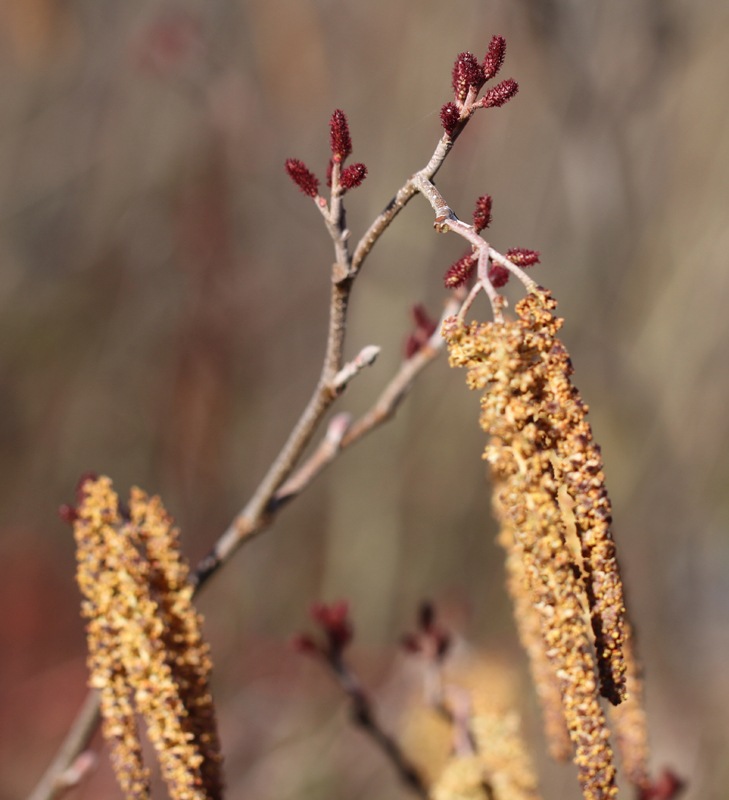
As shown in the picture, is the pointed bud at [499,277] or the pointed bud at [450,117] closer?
the pointed bud at [450,117]

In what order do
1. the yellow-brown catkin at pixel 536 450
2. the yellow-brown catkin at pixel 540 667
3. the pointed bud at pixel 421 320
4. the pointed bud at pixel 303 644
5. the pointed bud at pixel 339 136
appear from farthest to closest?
1. the pointed bud at pixel 303 644
2. the pointed bud at pixel 421 320
3. the yellow-brown catkin at pixel 540 667
4. the pointed bud at pixel 339 136
5. the yellow-brown catkin at pixel 536 450

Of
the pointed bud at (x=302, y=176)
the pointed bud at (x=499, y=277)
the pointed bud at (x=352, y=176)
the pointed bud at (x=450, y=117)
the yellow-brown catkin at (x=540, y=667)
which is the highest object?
the pointed bud at (x=302, y=176)

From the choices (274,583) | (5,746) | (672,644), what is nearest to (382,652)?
(274,583)

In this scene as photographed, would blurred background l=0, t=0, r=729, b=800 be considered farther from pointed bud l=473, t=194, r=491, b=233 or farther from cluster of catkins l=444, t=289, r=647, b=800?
cluster of catkins l=444, t=289, r=647, b=800

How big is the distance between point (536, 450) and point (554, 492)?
37mm

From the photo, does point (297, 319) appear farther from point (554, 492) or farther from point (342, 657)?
point (554, 492)

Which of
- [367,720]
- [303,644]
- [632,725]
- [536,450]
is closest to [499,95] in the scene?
[536,450]

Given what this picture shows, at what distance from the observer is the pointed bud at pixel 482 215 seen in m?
0.60

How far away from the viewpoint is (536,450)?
0.49 m

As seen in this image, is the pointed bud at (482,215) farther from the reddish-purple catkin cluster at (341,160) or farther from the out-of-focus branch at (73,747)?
the out-of-focus branch at (73,747)

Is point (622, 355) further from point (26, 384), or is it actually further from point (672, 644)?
point (26, 384)

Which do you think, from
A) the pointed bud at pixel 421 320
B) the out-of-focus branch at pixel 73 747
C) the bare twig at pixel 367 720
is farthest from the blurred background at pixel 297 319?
the out-of-focus branch at pixel 73 747

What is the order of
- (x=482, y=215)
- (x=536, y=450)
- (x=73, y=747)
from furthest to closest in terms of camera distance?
1. (x=73, y=747)
2. (x=482, y=215)
3. (x=536, y=450)

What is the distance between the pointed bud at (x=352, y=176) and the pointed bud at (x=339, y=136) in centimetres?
1
